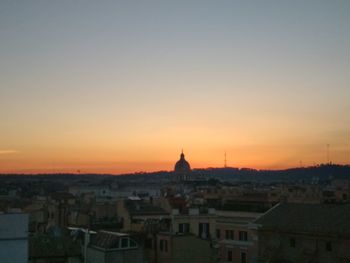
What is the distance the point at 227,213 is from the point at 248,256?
5.94 meters

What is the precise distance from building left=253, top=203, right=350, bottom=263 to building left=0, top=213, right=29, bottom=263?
59.8 ft

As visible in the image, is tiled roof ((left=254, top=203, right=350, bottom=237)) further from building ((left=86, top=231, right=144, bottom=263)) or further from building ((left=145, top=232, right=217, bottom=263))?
building ((left=86, top=231, right=144, bottom=263))

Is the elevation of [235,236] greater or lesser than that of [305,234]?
lesser

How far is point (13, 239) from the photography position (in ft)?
107

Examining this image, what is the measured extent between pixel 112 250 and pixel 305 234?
13300 mm

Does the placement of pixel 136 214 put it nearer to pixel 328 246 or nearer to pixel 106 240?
pixel 106 240

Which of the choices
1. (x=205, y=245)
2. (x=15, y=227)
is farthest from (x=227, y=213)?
(x=15, y=227)

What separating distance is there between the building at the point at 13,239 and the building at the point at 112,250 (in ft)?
21.0

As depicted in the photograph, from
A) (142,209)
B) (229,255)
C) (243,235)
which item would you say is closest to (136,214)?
→ (142,209)

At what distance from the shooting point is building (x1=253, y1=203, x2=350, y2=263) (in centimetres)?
3791

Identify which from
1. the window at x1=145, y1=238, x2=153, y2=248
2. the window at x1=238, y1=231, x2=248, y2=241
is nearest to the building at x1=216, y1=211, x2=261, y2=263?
the window at x1=238, y1=231, x2=248, y2=241

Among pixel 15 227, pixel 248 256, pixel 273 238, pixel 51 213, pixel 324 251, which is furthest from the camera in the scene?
pixel 51 213

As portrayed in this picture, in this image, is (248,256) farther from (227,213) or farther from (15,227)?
(15,227)

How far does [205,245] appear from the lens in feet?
149
